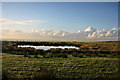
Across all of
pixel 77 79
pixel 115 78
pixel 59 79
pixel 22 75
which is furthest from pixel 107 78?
pixel 22 75

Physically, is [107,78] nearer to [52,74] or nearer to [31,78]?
[52,74]

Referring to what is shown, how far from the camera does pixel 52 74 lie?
534cm

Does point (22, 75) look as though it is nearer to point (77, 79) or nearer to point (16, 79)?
point (16, 79)

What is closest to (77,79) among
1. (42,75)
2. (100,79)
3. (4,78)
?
(100,79)

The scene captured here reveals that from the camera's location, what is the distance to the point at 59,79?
5.48m

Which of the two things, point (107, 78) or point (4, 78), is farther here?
point (107, 78)

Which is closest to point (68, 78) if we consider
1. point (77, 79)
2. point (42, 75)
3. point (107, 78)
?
point (77, 79)

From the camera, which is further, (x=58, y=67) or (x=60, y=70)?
(x=58, y=67)

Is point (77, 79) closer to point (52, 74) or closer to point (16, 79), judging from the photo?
point (52, 74)

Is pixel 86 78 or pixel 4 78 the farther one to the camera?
pixel 86 78

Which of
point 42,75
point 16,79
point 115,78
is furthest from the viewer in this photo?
point 115,78

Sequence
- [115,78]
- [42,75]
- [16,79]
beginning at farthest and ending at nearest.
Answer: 1. [115,78]
2. [16,79]
3. [42,75]

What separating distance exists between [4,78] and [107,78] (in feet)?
12.8

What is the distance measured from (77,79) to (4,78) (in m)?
2.66
